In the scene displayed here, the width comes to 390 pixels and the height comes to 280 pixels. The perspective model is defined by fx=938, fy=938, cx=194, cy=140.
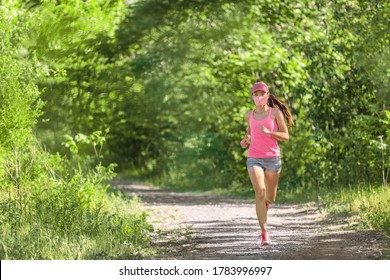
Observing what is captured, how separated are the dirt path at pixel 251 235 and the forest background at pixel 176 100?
403mm

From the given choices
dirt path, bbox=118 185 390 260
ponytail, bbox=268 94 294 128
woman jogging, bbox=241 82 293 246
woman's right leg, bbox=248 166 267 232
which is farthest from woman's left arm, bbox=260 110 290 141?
dirt path, bbox=118 185 390 260

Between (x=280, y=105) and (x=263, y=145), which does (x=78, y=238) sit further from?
(x=280, y=105)

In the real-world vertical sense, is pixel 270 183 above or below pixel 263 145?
below

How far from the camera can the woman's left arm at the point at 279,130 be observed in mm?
8531

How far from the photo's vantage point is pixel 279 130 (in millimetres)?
8781

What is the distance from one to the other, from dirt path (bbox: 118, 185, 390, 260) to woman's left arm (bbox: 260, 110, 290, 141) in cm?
110

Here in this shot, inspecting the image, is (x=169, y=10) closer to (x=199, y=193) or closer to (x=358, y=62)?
(x=199, y=193)

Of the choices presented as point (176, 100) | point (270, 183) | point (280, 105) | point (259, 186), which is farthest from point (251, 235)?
point (176, 100)

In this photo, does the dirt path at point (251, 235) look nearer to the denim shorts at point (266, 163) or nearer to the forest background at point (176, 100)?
the forest background at point (176, 100)

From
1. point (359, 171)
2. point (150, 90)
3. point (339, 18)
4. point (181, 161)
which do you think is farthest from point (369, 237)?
point (181, 161)

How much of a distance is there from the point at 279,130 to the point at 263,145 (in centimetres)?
23

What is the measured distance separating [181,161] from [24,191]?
12153 mm

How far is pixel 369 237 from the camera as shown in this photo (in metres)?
9.81

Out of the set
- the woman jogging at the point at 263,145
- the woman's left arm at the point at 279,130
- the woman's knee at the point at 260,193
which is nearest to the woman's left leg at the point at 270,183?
the woman jogging at the point at 263,145
